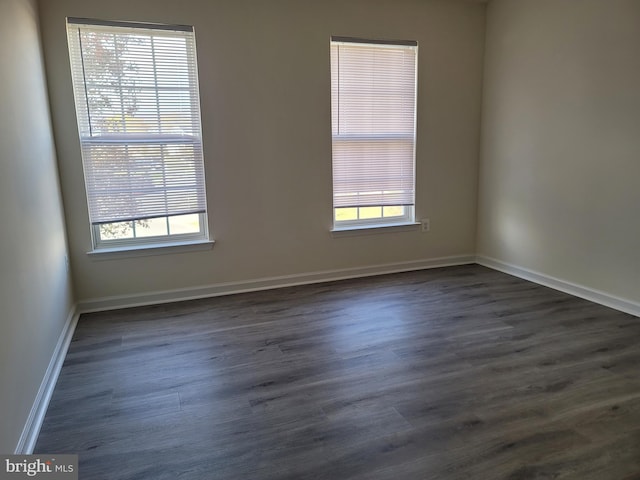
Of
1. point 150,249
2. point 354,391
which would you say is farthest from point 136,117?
point 354,391

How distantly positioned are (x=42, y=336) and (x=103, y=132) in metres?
1.69

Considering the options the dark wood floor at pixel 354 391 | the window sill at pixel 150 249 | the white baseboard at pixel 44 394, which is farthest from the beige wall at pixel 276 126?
Answer: the white baseboard at pixel 44 394

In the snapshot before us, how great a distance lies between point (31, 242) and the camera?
2.35 m

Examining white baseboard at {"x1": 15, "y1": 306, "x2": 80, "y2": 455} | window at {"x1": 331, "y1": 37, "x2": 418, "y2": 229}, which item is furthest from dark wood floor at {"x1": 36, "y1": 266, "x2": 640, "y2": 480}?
window at {"x1": 331, "y1": 37, "x2": 418, "y2": 229}

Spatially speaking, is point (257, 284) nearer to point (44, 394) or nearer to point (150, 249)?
point (150, 249)

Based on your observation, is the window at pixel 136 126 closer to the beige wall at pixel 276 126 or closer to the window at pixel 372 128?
the beige wall at pixel 276 126

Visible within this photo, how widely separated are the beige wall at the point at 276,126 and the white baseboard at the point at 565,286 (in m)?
0.75

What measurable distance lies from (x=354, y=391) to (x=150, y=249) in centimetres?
216

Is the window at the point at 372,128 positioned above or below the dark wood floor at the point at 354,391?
above

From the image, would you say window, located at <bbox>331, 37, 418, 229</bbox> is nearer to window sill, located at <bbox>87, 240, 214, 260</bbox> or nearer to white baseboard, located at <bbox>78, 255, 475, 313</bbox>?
white baseboard, located at <bbox>78, 255, 475, 313</bbox>

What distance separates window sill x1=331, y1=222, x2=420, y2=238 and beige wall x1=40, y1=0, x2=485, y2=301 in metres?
0.05

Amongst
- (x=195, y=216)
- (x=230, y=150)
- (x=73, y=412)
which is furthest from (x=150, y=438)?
(x=230, y=150)

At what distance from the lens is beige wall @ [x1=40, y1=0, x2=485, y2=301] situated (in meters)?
3.46

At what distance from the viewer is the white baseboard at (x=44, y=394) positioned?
1897 millimetres
